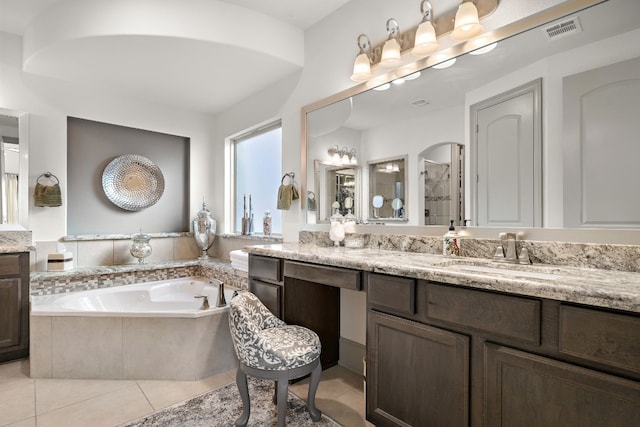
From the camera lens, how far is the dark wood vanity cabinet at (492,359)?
95 cm

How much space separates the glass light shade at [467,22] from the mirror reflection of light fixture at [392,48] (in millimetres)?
393

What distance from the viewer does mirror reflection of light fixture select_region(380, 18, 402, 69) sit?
2.08m

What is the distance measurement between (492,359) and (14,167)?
394 centimetres

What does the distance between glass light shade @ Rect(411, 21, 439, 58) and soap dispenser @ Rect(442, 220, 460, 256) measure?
1.01 meters

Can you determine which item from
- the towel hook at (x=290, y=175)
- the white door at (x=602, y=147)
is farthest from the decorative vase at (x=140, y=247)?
the white door at (x=602, y=147)

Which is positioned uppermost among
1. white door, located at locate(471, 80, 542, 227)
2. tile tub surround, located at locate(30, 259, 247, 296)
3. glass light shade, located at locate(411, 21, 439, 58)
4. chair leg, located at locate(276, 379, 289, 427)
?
glass light shade, located at locate(411, 21, 439, 58)

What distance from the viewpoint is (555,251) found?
152 cm

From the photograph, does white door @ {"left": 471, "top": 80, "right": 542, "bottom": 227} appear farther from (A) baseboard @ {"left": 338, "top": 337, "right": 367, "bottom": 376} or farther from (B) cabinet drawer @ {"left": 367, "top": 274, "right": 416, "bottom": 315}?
(A) baseboard @ {"left": 338, "top": 337, "right": 367, "bottom": 376}

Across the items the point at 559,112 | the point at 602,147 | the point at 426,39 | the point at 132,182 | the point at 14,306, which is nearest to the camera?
the point at 602,147

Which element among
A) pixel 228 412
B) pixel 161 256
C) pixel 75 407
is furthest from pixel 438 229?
pixel 161 256

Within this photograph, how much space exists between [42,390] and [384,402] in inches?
86.8

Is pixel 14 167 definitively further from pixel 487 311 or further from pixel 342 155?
pixel 487 311

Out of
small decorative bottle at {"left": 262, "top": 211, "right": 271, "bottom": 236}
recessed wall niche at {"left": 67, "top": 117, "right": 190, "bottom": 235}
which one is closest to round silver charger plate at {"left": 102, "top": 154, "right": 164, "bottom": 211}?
recessed wall niche at {"left": 67, "top": 117, "right": 190, "bottom": 235}

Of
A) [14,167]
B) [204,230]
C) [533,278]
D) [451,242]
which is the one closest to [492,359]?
[533,278]
